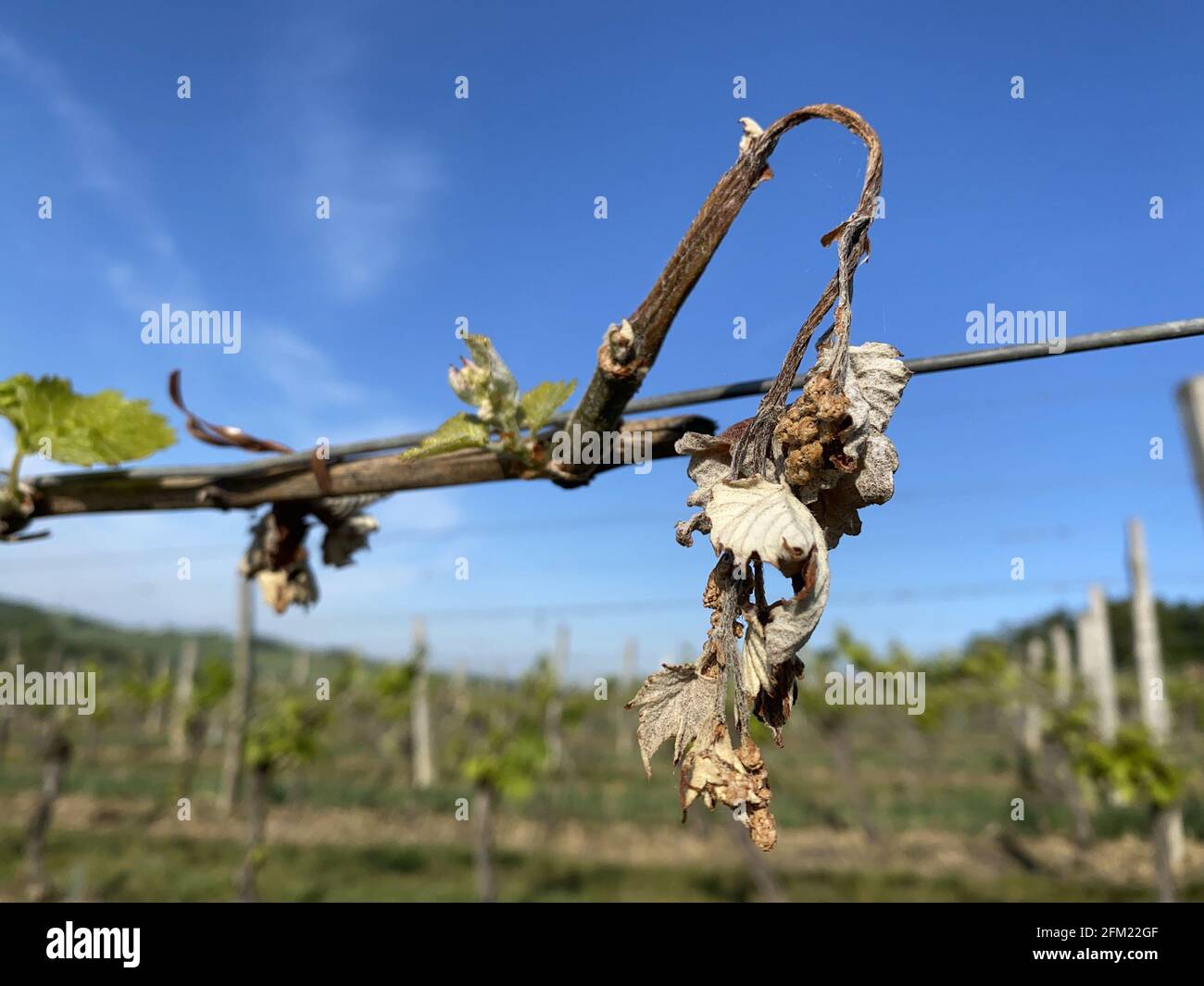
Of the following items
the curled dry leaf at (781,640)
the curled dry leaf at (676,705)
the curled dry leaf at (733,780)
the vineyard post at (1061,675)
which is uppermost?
the curled dry leaf at (781,640)

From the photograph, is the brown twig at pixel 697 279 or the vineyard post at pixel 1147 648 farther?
the vineyard post at pixel 1147 648

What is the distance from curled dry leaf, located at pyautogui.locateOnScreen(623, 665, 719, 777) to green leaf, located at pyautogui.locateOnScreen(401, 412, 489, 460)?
0.55 metres

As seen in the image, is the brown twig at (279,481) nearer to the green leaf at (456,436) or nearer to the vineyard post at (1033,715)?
the green leaf at (456,436)

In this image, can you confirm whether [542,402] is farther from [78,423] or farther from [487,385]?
[78,423]

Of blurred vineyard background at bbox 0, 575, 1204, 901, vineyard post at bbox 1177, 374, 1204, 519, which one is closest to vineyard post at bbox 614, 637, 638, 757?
blurred vineyard background at bbox 0, 575, 1204, 901

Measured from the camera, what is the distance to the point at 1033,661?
20.6 m

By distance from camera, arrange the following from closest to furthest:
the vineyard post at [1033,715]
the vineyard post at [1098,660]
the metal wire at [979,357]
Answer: the metal wire at [979,357], the vineyard post at [1098,660], the vineyard post at [1033,715]

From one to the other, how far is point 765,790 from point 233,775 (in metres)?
16.3

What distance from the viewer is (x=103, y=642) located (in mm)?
45000

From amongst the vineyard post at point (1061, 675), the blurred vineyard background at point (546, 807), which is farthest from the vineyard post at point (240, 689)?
the vineyard post at point (1061, 675)

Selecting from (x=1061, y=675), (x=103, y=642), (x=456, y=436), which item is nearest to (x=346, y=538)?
(x=456, y=436)

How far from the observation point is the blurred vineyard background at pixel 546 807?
10.2 metres

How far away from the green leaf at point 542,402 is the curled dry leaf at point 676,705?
1.78ft
